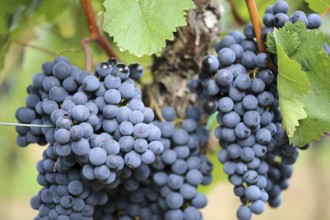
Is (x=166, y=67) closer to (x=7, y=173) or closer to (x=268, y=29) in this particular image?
(x=268, y=29)

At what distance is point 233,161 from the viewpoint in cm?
102

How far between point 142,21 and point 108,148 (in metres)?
0.24

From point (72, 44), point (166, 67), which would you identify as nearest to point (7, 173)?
point (72, 44)

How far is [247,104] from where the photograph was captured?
955 millimetres

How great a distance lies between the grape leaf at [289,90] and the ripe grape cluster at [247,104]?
1.9 inches

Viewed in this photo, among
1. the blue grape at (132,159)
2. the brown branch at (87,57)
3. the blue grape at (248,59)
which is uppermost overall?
Result: the blue grape at (248,59)

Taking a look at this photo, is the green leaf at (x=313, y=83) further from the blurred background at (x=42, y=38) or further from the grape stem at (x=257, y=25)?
the blurred background at (x=42, y=38)

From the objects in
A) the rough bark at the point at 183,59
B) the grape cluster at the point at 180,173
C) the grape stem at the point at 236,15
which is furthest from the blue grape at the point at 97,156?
the grape stem at the point at 236,15

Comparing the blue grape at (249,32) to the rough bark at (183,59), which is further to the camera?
the rough bark at (183,59)

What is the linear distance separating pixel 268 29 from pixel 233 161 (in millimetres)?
270

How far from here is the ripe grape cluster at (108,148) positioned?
35.5 inches

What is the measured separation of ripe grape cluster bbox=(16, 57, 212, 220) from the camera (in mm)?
901

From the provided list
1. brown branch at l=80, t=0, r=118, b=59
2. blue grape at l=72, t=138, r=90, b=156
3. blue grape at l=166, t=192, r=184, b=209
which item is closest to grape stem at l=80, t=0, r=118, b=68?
brown branch at l=80, t=0, r=118, b=59

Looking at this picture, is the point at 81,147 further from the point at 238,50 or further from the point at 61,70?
the point at 238,50
